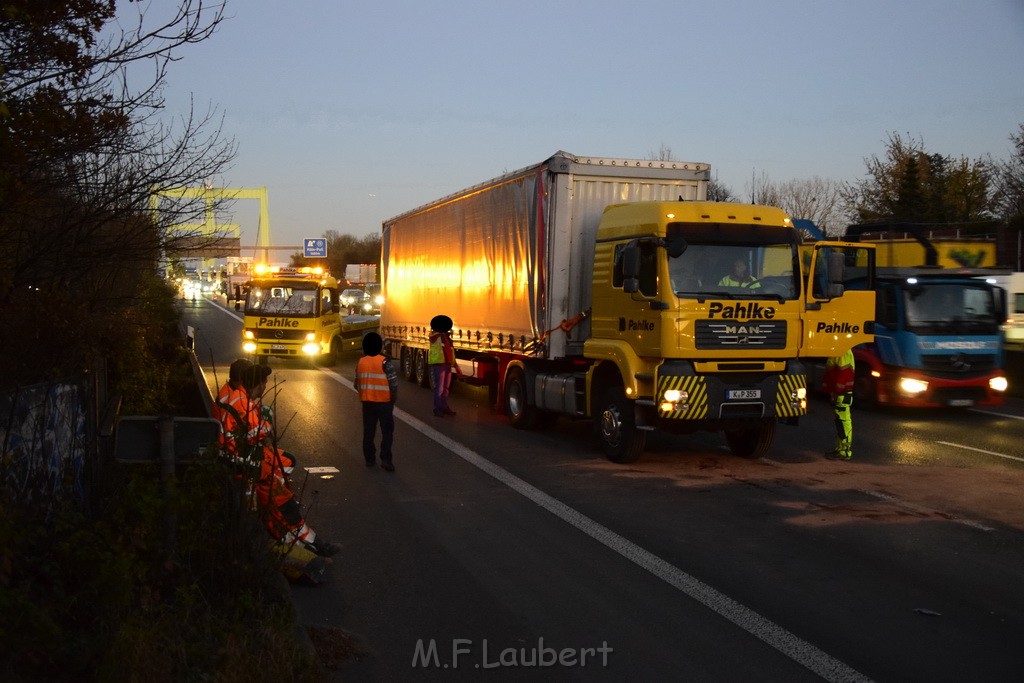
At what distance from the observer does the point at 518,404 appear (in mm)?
15148

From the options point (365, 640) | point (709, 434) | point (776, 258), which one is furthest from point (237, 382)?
point (709, 434)

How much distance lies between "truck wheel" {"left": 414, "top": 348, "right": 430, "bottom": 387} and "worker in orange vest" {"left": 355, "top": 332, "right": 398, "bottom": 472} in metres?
9.46

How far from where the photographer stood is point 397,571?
741cm

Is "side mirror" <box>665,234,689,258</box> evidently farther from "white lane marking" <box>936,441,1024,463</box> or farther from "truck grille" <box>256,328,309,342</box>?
"truck grille" <box>256,328,309,342</box>

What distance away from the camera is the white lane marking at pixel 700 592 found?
5543 mm

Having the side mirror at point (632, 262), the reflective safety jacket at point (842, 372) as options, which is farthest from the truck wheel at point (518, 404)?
the reflective safety jacket at point (842, 372)

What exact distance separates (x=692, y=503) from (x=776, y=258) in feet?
11.4

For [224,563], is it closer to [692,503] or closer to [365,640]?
[365,640]

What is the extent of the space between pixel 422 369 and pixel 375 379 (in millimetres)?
10094

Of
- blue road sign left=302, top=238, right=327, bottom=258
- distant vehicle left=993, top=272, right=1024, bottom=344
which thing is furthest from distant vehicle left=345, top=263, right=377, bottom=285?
distant vehicle left=993, top=272, right=1024, bottom=344

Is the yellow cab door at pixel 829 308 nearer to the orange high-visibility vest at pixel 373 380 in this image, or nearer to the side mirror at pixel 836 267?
the side mirror at pixel 836 267

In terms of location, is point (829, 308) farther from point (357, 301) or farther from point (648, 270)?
point (357, 301)

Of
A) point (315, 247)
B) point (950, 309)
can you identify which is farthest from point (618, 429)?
point (315, 247)

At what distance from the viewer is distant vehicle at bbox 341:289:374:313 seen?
58.9 metres
